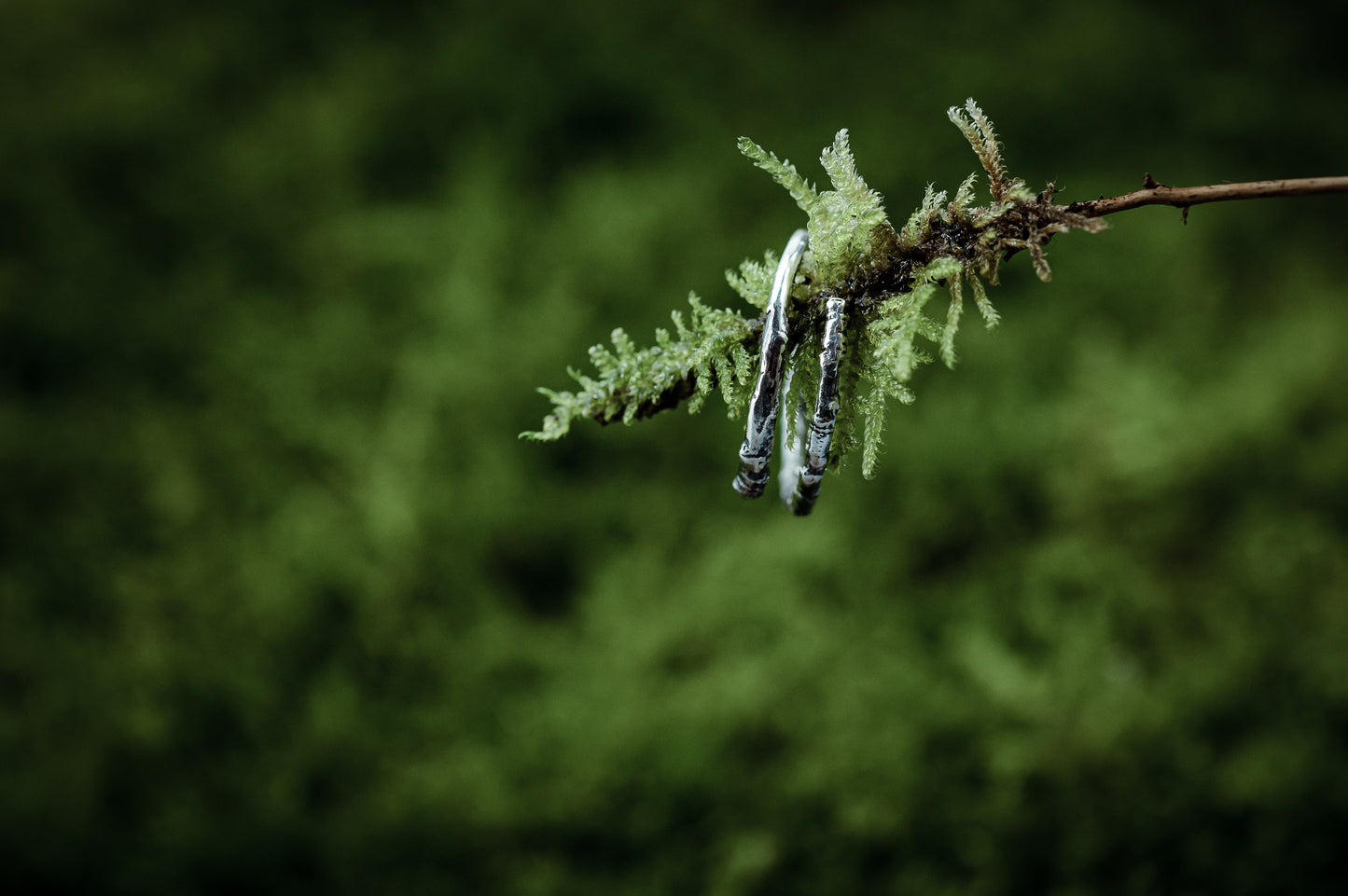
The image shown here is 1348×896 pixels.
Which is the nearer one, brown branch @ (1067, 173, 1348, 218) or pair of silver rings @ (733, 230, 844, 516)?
brown branch @ (1067, 173, 1348, 218)

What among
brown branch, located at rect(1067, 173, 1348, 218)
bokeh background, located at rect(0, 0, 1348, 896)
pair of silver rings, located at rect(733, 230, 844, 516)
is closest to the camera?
brown branch, located at rect(1067, 173, 1348, 218)

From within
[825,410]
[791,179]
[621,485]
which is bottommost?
[825,410]

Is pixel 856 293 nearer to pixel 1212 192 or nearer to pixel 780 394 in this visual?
pixel 780 394

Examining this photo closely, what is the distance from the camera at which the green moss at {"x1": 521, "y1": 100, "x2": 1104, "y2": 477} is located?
448 millimetres

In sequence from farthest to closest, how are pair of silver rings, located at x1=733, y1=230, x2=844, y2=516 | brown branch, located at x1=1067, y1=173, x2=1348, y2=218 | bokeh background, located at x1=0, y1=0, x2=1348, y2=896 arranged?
bokeh background, located at x1=0, y1=0, x2=1348, y2=896
pair of silver rings, located at x1=733, y1=230, x2=844, y2=516
brown branch, located at x1=1067, y1=173, x2=1348, y2=218

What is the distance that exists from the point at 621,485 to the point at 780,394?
3.97 feet

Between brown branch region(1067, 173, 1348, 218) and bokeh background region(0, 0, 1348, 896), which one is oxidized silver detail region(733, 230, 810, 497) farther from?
bokeh background region(0, 0, 1348, 896)

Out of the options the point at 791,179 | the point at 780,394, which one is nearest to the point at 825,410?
the point at 780,394

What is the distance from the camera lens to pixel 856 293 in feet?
1.62

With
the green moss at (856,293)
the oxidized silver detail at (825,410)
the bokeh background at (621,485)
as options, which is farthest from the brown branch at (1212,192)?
the bokeh background at (621,485)

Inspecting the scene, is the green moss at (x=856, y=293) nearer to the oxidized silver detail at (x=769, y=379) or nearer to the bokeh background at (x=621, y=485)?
the oxidized silver detail at (x=769, y=379)

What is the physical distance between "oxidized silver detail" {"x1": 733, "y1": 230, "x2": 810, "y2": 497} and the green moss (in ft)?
0.12

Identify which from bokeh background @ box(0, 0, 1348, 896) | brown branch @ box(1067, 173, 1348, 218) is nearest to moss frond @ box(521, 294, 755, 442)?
brown branch @ box(1067, 173, 1348, 218)

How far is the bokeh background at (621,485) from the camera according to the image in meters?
1.35
